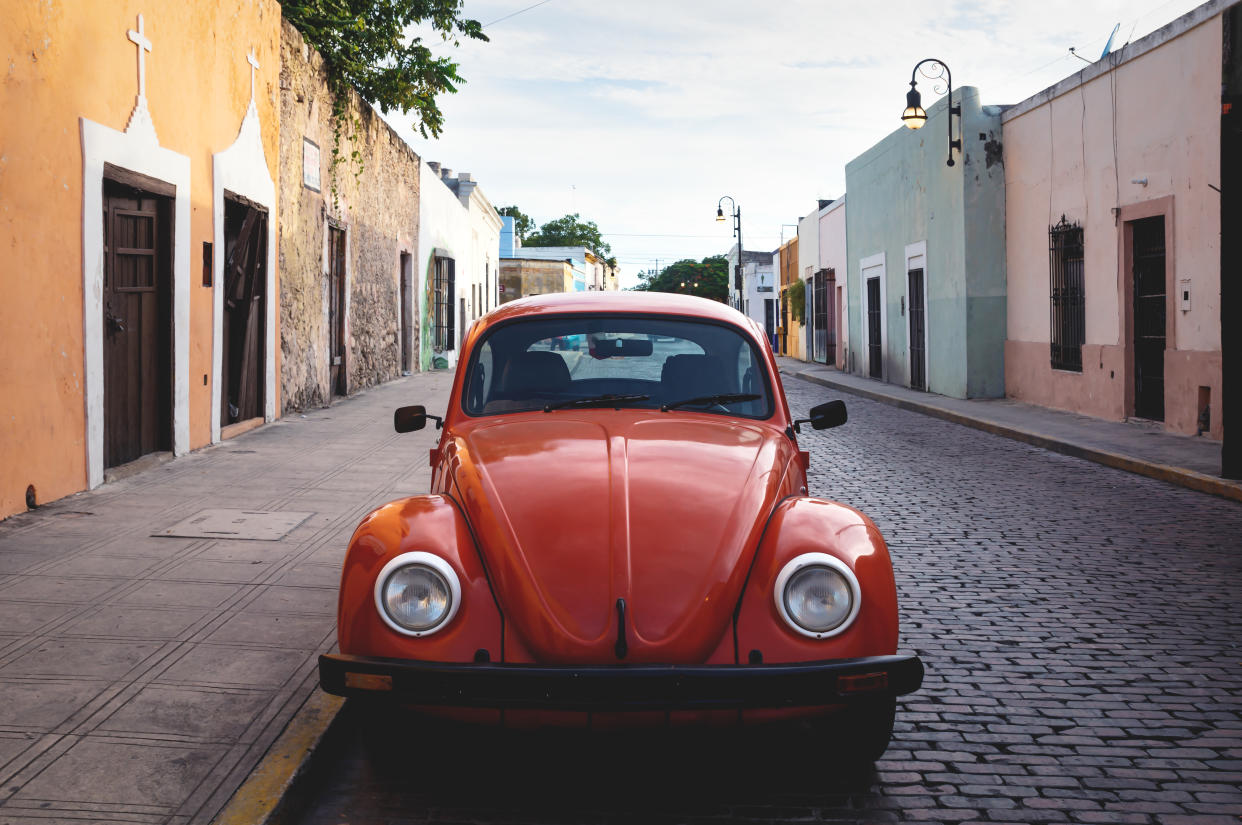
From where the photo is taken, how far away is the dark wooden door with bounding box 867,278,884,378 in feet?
87.0

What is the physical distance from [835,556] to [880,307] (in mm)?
23567

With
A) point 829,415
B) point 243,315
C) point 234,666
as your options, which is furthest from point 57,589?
point 243,315

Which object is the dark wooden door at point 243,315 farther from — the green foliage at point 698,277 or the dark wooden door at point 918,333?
the green foliage at point 698,277

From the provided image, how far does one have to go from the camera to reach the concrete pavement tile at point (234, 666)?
159 inches

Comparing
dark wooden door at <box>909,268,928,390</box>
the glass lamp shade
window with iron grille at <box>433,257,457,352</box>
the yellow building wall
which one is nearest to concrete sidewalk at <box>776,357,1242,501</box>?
dark wooden door at <box>909,268,928,390</box>

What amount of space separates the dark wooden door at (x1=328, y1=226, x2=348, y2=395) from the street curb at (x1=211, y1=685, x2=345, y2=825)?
13674mm

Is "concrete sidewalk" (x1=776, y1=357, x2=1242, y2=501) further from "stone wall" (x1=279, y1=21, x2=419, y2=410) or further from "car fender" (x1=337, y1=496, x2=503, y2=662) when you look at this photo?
"car fender" (x1=337, y1=496, x2=503, y2=662)

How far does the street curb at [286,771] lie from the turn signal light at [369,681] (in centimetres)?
36

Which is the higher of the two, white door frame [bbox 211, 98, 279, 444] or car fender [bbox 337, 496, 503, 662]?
white door frame [bbox 211, 98, 279, 444]

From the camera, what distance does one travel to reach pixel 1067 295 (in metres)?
15.9

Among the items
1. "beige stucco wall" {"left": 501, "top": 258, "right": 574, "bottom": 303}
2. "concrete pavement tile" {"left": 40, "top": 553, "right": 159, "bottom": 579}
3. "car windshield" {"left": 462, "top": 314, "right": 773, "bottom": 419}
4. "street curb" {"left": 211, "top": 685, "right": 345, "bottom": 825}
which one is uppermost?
"beige stucco wall" {"left": 501, "top": 258, "right": 574, "bottom": 303}

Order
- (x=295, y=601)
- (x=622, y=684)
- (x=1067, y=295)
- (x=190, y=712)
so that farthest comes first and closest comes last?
(x=1067, y=295) < (x=295, y=601) < (x=190, y=712) < (x=622, y=684)

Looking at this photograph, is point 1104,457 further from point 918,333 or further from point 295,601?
point 918,333

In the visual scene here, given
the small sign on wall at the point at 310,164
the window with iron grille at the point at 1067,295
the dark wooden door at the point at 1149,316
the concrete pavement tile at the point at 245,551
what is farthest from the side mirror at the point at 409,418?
the window with iron grille at the point at 1067,295
